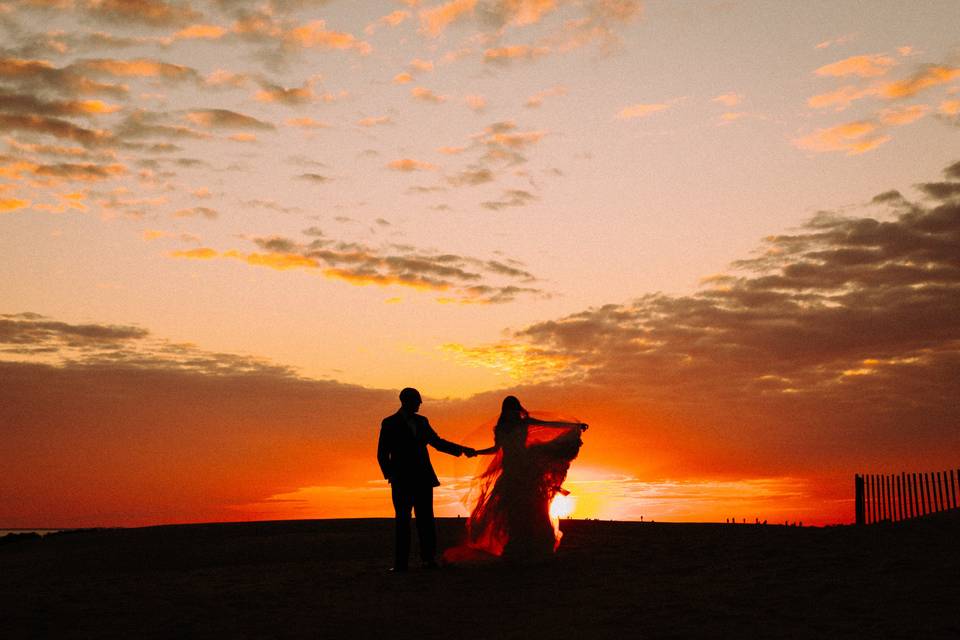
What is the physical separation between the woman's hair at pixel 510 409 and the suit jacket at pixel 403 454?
1.33m

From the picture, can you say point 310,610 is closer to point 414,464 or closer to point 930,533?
point 414,464

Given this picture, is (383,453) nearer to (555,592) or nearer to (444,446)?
(444,446)

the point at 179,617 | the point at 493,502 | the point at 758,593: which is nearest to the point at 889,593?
the point at 758,593

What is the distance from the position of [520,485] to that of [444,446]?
1.49m

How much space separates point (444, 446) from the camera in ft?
51.0

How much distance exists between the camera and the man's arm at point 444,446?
15453 millimetres

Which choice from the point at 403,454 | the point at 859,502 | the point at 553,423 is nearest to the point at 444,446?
the point at 403,454

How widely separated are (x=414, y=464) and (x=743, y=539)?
7.98 m

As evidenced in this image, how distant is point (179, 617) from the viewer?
448 inches

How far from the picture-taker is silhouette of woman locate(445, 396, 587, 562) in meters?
14.8

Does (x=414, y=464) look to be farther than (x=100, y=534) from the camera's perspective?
No

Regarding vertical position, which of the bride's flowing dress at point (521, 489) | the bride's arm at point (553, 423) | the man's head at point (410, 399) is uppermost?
the man's head at point (410, 399)

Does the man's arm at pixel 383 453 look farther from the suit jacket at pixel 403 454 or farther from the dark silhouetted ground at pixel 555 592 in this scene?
the dark silhouetted ground at pixel 555 592

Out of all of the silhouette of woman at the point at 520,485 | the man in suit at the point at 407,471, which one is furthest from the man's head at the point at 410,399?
the silhouette of woman at the point at 520,485
